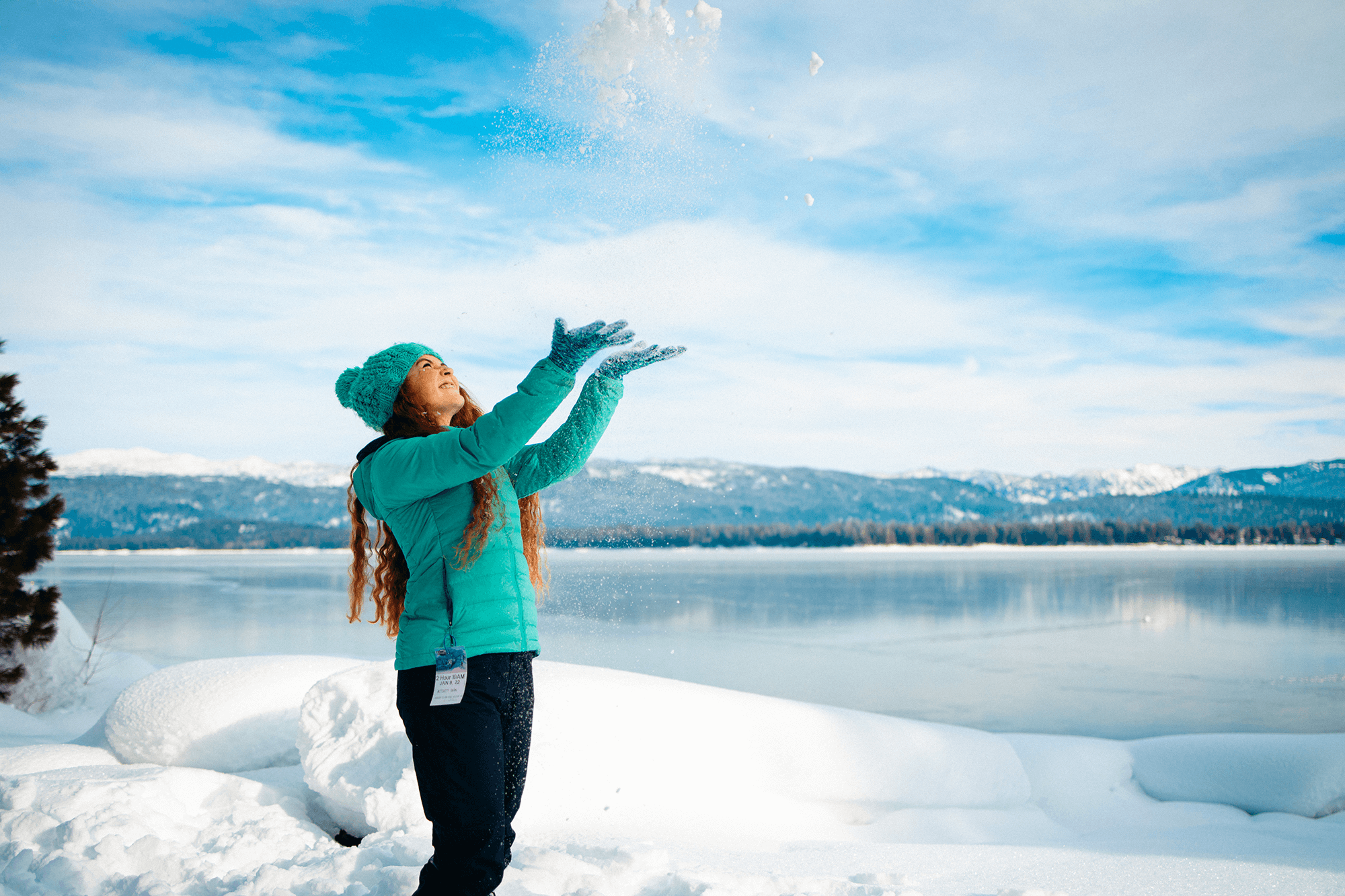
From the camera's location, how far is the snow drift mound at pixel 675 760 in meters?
4.03

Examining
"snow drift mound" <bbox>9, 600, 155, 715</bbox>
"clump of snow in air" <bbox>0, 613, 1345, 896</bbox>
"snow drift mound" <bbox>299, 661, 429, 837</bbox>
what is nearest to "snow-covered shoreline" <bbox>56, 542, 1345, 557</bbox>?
"snow drift mound" <bbox>9, 600, 155, 715</bbox>

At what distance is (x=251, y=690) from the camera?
507cm

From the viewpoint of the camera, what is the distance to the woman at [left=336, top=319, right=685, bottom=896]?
6.37 ft

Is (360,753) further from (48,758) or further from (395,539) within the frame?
(395,539)

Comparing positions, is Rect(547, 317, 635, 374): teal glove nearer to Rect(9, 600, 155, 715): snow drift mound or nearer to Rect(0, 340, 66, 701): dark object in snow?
Rect(0, 340, 66, 701): dark object in snow

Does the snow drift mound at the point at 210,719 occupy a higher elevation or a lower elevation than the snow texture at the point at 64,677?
higher

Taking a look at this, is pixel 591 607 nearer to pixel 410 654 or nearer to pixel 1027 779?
pixel 410 654

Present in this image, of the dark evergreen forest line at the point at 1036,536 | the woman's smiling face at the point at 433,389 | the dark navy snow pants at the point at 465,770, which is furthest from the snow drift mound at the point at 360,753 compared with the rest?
the dark evergreen forest line at the point at 1036,536

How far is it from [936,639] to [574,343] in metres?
14.3

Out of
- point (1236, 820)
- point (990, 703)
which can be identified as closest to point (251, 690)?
point (1236, 820)

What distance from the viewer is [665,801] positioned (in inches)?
168

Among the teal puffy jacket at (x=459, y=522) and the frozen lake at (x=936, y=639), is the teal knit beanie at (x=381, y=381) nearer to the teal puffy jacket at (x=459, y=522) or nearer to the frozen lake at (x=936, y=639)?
the teal puffy jacket at (x=459, y=522)

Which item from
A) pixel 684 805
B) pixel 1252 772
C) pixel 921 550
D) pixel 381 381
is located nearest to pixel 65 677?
pixel 684 805

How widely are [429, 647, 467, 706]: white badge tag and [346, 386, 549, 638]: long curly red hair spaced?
205 millimetres
